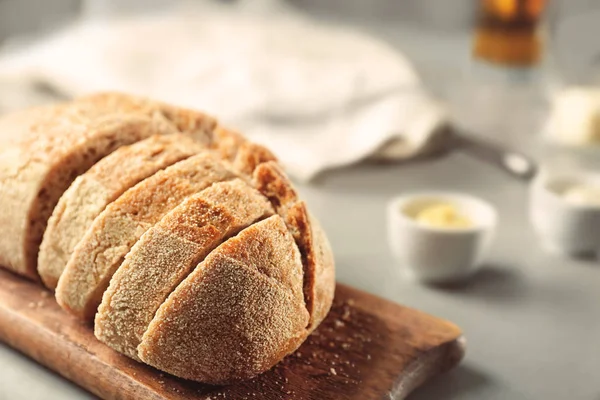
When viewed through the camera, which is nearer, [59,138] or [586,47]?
[59,138]

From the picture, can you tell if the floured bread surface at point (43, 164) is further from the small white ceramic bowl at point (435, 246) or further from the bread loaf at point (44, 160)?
the small white ceramic bowl at point (435, 246)

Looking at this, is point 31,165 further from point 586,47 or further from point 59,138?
point 586,47

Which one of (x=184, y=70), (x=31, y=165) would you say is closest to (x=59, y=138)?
(x=31, y=165)

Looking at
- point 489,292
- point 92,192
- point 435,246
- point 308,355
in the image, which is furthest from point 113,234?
point 489,292

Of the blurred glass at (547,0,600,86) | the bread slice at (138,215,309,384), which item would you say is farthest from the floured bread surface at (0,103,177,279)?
the blurred glass at (547,0,600,86)

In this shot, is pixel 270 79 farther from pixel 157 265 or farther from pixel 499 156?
pixel 157 265
